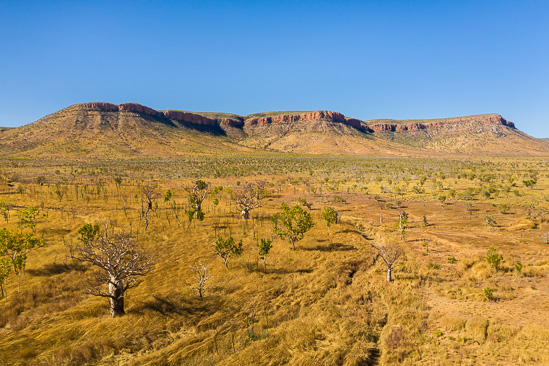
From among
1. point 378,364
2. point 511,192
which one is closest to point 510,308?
point 378,364

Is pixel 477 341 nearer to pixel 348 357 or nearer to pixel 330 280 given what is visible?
pixel 348 357

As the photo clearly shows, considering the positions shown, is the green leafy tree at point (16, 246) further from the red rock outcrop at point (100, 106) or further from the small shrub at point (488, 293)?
the red rock outcrop at point (100, 106)

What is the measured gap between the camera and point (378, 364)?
1334 cm

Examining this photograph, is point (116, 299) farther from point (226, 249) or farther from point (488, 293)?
point (488, 293)

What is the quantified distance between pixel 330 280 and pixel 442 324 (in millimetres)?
8189

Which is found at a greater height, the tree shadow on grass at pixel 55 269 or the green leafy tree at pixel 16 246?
the green leafy tree at pixel 16 246

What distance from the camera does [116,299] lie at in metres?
16.2

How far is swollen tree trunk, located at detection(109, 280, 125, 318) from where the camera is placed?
16125 millimetres

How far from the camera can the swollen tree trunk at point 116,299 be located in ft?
52.9

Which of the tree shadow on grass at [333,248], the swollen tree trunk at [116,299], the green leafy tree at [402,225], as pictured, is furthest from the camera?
the green leafy tree at [402,225]

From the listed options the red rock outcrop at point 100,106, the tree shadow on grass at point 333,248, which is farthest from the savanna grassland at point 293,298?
the red rock outcrop at point 100,106

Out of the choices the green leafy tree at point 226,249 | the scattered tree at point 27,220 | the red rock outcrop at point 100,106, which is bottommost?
the green leafy tree at point 226,249

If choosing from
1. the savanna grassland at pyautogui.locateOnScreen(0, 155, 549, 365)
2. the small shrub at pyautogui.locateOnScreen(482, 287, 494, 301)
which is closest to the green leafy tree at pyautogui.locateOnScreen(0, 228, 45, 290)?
the savanna grassland at pyautogui.locateOnScreen(0, 155, 549, 365)

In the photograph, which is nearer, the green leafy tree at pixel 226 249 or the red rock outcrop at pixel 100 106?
the green leafy tree at pixel 226 249
